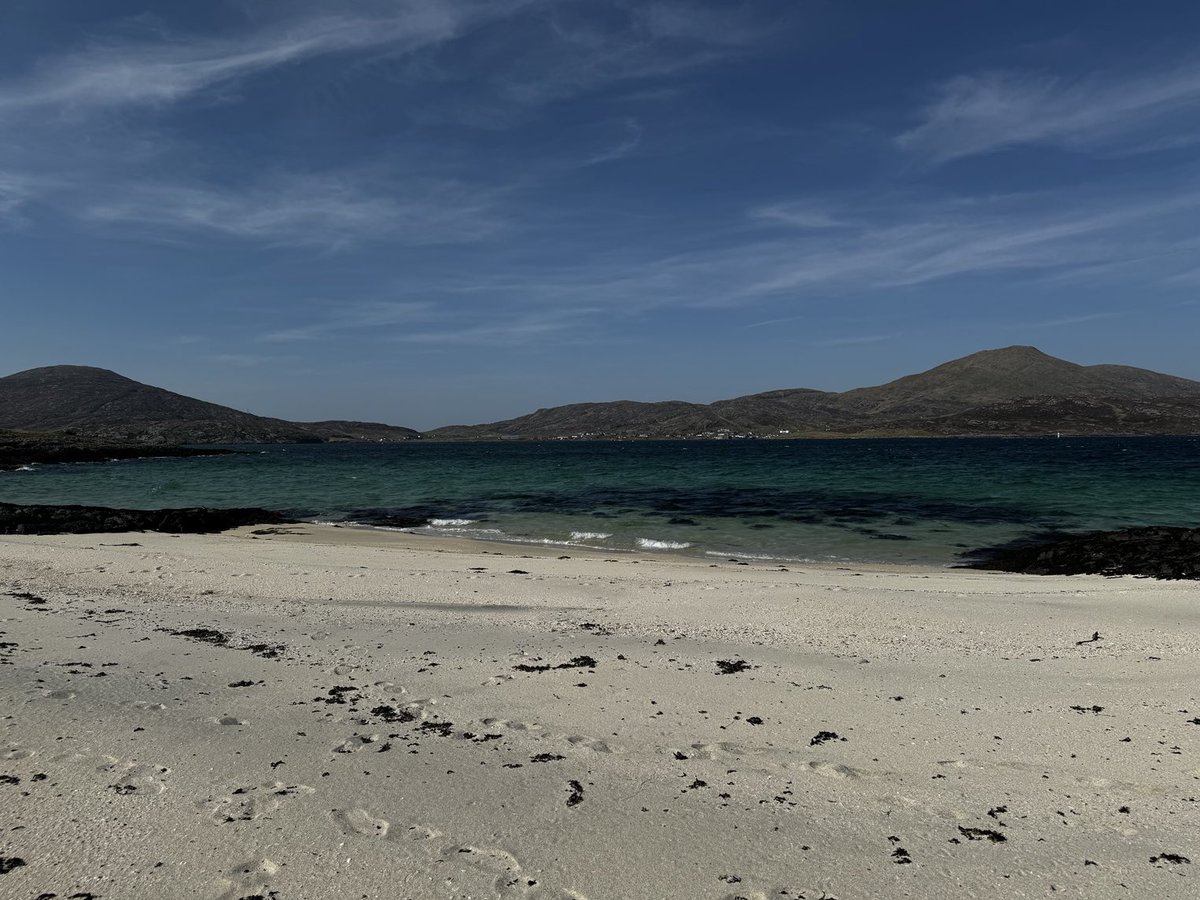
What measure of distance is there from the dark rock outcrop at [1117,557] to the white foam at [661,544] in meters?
7.49

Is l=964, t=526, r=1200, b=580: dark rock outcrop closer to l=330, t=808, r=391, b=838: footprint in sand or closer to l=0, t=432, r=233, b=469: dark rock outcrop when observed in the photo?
l=330, t=808, r=391, b=838: footprint in sand

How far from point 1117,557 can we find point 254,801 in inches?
698

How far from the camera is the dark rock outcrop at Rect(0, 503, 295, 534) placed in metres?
22.0

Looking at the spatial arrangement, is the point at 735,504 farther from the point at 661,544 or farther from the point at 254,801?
the point at 254,801

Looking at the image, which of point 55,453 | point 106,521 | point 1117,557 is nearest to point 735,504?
point 1117,557

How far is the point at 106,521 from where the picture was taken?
22.7 m

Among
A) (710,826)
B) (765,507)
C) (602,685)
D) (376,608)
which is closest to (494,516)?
(765,507)

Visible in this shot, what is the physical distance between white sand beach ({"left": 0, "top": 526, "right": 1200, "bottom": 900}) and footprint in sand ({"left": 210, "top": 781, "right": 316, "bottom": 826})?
0.02 m

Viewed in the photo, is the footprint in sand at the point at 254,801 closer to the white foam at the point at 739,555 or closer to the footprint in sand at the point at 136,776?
the footprint in sand at the point at 136,776

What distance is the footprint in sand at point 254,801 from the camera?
394 centimetres

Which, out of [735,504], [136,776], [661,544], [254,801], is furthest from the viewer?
[735,504]

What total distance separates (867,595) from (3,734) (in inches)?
407

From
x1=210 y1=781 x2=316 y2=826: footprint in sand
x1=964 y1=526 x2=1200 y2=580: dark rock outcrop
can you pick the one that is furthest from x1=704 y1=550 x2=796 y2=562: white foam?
x1=210 y1=781 x2=316 y2=826: footprint in sand

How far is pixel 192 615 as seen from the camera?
31.0 feet
